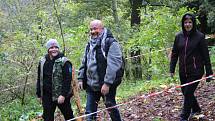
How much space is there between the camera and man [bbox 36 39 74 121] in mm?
6227

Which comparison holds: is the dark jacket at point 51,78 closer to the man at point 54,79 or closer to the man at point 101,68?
the man at point 54,79

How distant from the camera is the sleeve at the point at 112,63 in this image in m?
5.45

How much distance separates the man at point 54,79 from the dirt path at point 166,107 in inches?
72.6

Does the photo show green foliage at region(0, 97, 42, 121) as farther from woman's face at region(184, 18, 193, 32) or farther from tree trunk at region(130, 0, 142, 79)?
woman's face at region(184, 18, 193, 32)

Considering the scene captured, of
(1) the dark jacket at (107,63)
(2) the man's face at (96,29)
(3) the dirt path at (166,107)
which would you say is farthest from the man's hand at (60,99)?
(3) the dirt path at (166,107)

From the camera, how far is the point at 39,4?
23.4 meters

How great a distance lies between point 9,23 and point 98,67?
17.1 m

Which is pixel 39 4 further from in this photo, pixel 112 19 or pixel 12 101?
pixel 12 101

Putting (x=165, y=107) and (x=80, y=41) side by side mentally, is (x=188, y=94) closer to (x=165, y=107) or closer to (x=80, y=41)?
(x=165, y=107)

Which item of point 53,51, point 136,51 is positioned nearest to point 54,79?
point 53,51

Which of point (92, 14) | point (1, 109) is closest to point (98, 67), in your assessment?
point (1, 109)

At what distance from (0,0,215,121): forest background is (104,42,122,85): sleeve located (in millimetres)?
3771

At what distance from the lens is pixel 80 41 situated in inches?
547

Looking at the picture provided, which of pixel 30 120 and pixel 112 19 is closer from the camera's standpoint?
pixel 30 120
